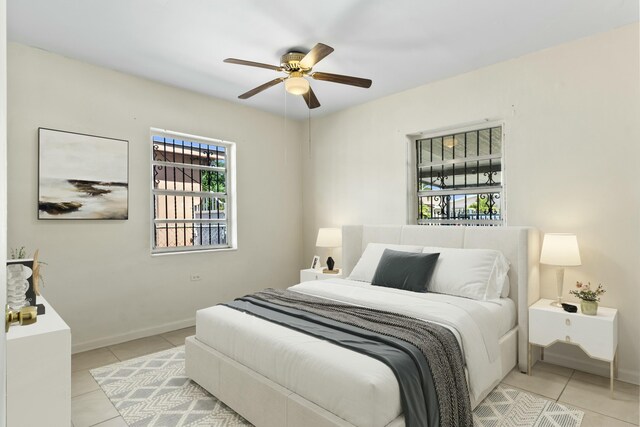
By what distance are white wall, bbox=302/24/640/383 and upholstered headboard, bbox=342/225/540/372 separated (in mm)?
300

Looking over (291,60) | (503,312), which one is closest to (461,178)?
(503,312)

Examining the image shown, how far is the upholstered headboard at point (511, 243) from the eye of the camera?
2.85 metres

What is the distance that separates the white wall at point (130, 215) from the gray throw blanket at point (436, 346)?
2155 mm

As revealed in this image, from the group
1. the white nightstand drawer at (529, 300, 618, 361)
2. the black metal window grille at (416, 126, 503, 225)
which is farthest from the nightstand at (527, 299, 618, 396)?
the black metal window grille at (416, 126, 503, 225)

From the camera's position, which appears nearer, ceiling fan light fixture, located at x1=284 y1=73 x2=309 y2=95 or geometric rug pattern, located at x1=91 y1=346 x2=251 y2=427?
geometric rug pattern, located at x1=91 y1=346 x2=251 y2=427

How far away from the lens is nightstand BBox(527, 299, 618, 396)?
2439 millimetres

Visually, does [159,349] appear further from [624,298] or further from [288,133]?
[624,298]

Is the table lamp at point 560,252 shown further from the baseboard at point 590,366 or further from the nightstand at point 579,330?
the baseboard at point 590,366

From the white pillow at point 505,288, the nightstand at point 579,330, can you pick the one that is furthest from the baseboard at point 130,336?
the nightstand at point 579,330

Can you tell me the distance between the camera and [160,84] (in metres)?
3.79

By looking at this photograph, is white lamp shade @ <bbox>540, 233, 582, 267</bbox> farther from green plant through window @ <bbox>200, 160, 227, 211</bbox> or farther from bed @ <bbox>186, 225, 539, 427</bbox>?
green plant through window @ <bbox>200, 160, 227, 211</bbox>

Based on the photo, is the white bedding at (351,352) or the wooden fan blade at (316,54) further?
the wooden fan blade at (316,54)

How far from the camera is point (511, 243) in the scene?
301cm

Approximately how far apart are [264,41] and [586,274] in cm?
328
